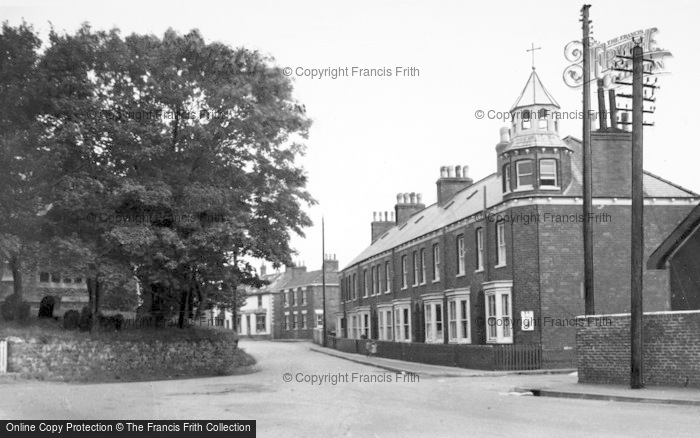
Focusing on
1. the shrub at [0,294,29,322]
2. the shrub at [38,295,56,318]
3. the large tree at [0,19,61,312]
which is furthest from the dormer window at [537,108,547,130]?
the shrub at [0,294,29,322]

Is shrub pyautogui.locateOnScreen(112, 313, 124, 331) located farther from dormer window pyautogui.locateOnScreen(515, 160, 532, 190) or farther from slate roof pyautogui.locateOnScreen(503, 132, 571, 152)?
slate roof pyautogui.locateOnScreen(503, 132, 571, 152)

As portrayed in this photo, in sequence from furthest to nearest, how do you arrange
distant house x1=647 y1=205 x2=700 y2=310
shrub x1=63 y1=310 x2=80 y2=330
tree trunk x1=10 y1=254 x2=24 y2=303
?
shrub x1=63 y1=310 x2=80 y2=330 → tree trunk x1=10 y1=254 x2=24 y2=303 → distant house x1=647 y1=205 x2=700 y2=310

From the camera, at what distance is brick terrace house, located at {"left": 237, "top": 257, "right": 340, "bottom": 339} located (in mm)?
82000

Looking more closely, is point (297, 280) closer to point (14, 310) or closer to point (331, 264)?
point (331, 264)

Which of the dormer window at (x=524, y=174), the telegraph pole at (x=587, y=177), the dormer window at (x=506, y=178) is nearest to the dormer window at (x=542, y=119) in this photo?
the dormer window at (x=524, y=174)

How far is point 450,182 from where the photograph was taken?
160 feet

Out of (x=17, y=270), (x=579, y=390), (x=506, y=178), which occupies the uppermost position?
(x=506, y=178)

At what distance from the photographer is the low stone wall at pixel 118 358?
27.7 m

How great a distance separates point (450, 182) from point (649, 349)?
28536mm

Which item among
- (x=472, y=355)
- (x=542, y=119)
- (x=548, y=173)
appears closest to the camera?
(x=472, y=355)

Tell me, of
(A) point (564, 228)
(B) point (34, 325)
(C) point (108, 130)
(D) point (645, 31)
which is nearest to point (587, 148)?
(D) point (645, 31)

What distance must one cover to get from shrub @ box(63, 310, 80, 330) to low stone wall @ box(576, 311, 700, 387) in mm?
19164

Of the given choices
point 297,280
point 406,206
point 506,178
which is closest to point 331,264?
point 297,280

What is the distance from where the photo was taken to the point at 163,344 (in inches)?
1244
